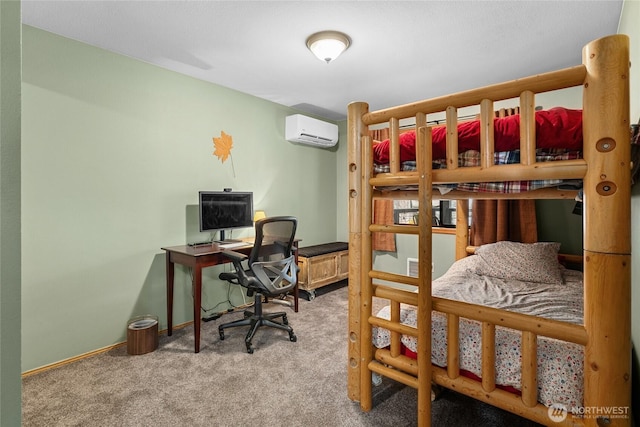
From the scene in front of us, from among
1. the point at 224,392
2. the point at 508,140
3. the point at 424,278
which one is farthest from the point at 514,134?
the point at 224,392

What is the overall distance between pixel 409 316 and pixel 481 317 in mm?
421

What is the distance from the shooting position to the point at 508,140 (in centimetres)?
136

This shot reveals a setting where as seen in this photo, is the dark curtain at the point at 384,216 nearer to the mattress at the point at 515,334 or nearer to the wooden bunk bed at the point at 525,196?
the mattress at the point at 515,334

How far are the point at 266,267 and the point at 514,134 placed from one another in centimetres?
203

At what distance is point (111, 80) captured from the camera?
2.62 meters

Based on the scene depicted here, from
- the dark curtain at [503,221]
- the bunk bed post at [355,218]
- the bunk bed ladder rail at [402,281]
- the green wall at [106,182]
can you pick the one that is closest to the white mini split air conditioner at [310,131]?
the green wall at [106,182]

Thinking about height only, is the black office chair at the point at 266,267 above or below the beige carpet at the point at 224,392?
above

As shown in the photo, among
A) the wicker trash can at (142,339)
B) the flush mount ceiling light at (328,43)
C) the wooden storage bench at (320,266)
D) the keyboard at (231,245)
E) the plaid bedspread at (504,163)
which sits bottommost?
the wicker trash can at (142,339)

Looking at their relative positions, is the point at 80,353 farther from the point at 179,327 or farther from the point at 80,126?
the point at 80,126

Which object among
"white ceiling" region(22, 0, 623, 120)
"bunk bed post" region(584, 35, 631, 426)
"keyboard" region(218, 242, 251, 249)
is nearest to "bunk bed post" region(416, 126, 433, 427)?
"bunk bed post" region(584, 35, 631, 426)

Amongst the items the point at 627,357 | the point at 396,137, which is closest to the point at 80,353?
the point at 396,137

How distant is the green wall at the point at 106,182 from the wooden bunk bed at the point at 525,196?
6.54ft

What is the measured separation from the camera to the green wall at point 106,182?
7.47 ft

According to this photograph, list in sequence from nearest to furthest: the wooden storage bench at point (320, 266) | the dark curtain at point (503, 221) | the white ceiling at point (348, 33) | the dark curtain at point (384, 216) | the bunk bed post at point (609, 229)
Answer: the bunk bed post at point (609, 229), the white ceiling at point (348, 33), the dark curtain at point (503, 221), the wooden storage bench at point (320, 266), the dark curtain at point (384, 216)
